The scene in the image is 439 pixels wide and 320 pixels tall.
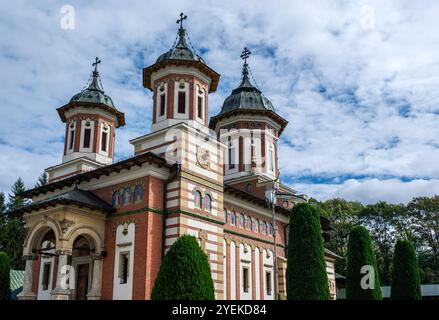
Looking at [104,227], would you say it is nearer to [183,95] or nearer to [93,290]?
[93,290]

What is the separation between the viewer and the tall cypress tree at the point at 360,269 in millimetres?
25422

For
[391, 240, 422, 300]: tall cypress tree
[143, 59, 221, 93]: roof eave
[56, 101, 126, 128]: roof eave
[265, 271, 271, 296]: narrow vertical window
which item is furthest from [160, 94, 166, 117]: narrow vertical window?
[391, 240, 422, 300]: tall cypress tree

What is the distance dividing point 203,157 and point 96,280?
8.30 meters

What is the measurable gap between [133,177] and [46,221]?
4.67 meters

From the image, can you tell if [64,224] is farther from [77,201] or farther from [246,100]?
[246,100]

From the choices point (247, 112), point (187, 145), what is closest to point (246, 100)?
point (247, 112)

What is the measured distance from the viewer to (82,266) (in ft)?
81.1

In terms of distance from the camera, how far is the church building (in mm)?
21984

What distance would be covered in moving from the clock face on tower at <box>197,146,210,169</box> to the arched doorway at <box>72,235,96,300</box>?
7137 mm

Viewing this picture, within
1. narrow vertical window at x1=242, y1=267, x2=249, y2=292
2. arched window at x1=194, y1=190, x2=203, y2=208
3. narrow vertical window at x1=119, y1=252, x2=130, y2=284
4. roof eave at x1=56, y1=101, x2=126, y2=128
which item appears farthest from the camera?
roof eave at x1=56, y1=101, x2=126, y2=128

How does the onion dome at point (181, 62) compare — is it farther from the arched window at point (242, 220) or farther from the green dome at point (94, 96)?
the arched window at point (242, 220)

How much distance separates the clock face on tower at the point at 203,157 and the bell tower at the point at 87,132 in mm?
8347

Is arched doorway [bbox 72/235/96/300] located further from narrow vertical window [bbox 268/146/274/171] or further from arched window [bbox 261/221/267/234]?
narrow vertical window [bbox 268/146/274/171]

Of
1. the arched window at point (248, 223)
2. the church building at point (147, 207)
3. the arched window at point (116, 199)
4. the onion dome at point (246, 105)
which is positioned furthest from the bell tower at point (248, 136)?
the arched window at point (116, 199)
